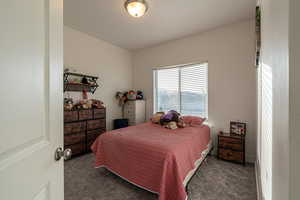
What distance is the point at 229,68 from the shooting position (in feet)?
9.66

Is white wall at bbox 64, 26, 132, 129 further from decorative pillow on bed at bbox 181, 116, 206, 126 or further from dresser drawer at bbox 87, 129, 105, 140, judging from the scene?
decorative pillow on bed at bbox 181, 116, 206, 126

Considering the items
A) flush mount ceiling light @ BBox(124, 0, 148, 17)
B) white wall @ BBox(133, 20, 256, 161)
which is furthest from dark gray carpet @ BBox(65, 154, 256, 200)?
flush mount ceiling light @ BBox(124, 0, 148, 17)

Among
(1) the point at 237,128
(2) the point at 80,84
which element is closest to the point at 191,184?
(1) the point at 237,128

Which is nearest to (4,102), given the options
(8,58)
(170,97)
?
(8,58)

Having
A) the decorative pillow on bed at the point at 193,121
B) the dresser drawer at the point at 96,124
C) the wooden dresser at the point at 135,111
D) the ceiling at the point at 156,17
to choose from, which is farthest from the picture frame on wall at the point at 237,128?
the dresser drawer at the point at 96,124

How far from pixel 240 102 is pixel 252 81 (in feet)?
1.52

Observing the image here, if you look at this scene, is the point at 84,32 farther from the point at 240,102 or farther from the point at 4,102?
the point at 240,102

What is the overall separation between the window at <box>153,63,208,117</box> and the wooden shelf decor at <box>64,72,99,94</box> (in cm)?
176

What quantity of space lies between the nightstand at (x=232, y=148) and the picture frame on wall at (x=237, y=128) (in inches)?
Result: 4.9

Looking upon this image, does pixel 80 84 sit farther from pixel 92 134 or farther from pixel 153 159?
pixel 153 159

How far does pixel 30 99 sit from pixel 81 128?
105 inches

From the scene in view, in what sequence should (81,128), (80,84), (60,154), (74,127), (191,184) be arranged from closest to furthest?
(60,154), (191,184), (74,127), (81,128), (80,84)

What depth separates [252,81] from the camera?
2.71 meters

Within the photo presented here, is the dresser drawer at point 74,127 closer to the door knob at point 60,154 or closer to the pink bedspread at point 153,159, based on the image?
the pink bedspread at point 153,159
